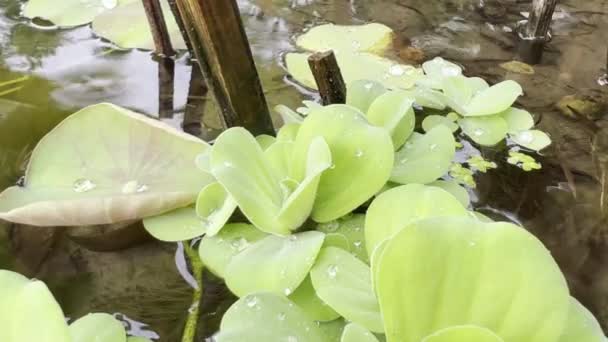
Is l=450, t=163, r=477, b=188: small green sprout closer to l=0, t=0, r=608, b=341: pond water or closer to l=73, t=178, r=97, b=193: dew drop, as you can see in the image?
l=0, t=0, r=608, b=341: pond water

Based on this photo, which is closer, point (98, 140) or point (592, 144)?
point (98, 140)

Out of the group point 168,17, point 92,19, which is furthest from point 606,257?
point 92,19

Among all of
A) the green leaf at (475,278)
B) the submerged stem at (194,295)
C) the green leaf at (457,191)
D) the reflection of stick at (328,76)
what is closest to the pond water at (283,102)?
the submerged stem at (194,295)

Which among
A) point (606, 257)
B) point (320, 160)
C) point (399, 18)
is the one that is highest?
point (320, 160)

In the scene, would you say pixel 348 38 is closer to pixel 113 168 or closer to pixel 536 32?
pixel 536 32

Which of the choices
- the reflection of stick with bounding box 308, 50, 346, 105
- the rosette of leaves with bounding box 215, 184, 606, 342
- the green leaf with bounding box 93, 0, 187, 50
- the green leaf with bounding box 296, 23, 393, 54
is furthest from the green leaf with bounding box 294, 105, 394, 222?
the green leaf with bounding box 93, 0, 187, 50

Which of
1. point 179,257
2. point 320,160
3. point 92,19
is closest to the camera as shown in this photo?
point 320,160

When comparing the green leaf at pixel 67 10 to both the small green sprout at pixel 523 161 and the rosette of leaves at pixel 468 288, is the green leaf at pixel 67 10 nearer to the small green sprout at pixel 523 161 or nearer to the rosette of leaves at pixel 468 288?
the small green sprout at pixel 523 161

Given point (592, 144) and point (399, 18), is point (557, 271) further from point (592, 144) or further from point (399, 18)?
point (399, 18)
